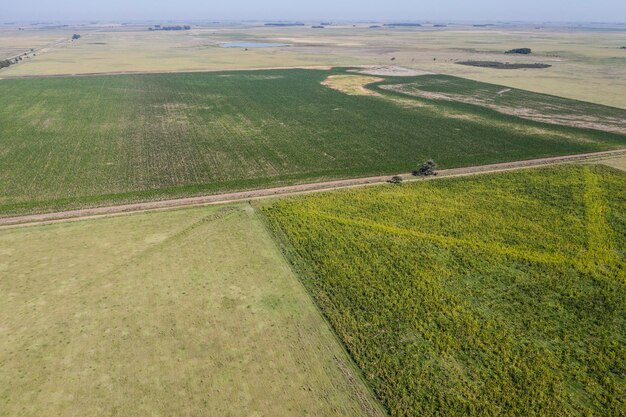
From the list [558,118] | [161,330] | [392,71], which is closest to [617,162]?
[558,118]

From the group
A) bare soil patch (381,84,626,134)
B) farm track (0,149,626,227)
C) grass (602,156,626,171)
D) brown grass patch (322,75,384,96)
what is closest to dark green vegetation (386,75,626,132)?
bare soil patch (381,84,626,134)

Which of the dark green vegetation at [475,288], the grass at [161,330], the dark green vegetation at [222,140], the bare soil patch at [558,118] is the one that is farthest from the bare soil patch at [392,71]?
the grass at [161,330]

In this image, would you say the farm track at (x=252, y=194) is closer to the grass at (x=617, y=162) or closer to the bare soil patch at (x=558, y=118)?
the grass at (x=617, y=162)

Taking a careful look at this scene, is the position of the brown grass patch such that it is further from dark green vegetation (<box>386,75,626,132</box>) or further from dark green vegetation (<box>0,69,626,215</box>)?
dark green vegetation (<box>386,75,626,132</box>)

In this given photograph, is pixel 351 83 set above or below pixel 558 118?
above

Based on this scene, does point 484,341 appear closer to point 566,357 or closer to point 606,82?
point 566,357

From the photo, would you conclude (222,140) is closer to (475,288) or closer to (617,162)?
(475,288)
